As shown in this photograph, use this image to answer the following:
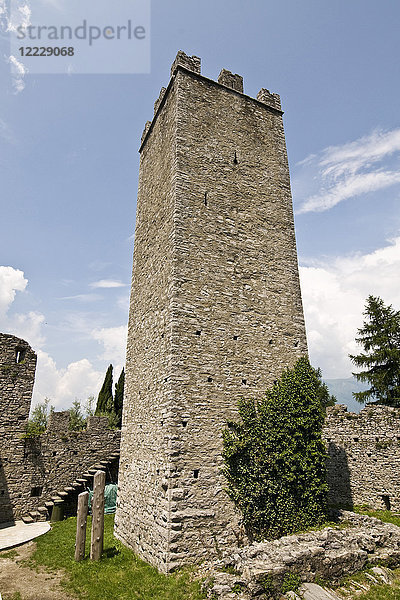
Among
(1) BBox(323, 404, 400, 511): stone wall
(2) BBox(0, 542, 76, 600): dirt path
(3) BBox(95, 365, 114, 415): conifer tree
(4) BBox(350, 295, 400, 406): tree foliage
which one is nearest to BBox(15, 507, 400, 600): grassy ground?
(2) BBox(0, 542, 76, 600): dirt path

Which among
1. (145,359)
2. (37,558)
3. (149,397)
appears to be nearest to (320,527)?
(149,397)

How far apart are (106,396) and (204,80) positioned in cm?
2597

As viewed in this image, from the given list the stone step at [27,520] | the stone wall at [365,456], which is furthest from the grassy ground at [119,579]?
the stone step at [27,520]

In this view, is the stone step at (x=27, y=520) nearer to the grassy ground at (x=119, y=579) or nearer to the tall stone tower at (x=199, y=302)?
the grassy ground at (x=119, y=579)

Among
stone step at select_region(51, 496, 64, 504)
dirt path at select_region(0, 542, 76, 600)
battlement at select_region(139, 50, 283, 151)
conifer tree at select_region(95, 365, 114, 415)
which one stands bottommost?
dirt path at select_region(0, 542, 76, 600)

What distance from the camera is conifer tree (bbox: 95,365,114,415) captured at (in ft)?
99.3

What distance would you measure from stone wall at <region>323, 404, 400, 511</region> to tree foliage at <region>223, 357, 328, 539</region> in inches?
164

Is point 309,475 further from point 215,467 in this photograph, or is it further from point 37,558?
point 37,558

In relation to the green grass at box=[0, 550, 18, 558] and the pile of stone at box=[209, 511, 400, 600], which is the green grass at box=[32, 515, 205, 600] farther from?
the pile of stone at box=[209, 511, 400, 600]

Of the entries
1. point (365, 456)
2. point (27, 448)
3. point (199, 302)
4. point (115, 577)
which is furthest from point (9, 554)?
point (365, 456)

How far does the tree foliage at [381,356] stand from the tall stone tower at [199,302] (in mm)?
10515

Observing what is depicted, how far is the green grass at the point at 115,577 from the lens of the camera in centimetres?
737

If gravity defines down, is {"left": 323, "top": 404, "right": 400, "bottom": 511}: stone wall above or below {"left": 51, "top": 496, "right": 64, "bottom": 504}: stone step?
above

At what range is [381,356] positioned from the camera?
65.2 ft
